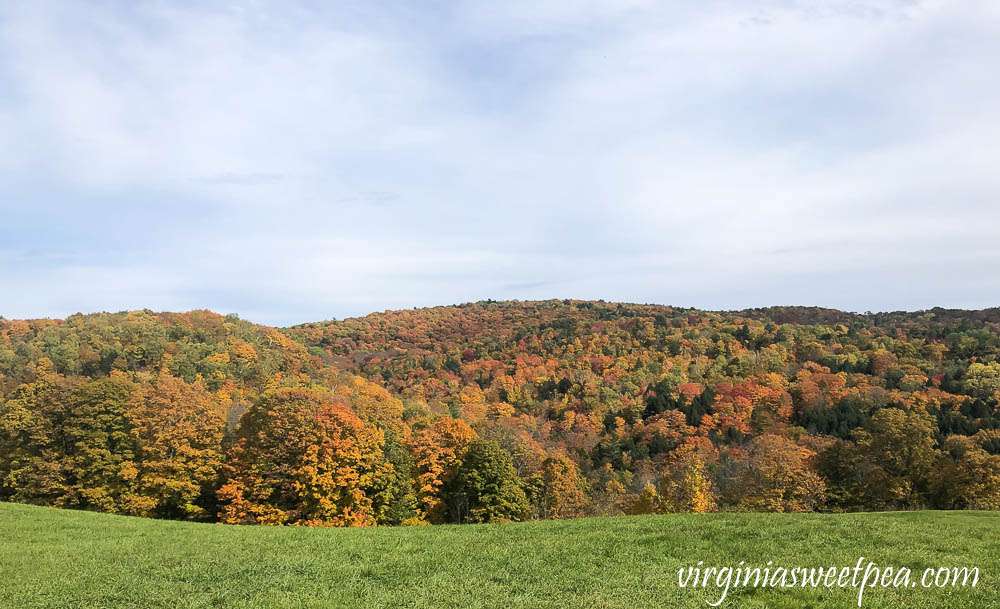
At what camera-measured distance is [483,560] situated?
15391 mm

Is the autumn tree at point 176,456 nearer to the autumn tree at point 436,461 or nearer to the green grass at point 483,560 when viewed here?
the autumn tree at point 436,461

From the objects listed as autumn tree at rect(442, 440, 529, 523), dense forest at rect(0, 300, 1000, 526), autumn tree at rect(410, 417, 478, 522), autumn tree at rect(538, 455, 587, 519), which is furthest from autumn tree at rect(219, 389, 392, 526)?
autumn tree at rect(538, 455, 587, 519)

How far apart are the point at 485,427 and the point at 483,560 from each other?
2098 inches

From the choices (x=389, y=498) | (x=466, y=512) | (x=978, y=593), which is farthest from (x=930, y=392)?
(x=978, y=593)

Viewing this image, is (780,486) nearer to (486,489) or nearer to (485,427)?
(486,489)

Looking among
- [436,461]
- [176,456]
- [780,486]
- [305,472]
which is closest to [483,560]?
[305,472]

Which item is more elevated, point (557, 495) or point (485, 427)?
point (485, 427)

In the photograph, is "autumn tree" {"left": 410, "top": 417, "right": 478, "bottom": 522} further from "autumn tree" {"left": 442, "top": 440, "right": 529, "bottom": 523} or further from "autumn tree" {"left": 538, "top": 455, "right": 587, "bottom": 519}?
"autumn tree" {"left": 538, "top": 455, "right": 587, "bottom": 519}

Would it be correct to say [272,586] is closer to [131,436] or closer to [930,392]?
[131,436]

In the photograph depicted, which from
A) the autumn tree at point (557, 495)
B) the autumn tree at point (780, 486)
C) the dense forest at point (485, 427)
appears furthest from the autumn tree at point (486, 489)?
the autumn tree at point (780, 486)

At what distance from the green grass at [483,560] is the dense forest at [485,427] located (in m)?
20.1

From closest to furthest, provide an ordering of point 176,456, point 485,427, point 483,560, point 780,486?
point 483,560, point 176,456, point 780,486, point 485,427

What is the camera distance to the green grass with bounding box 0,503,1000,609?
11648mm

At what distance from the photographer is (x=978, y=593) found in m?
10.9
